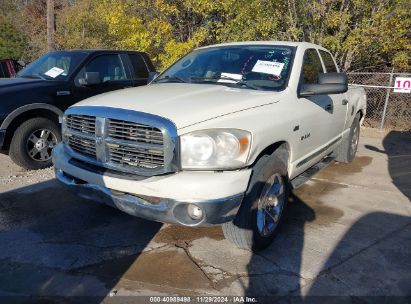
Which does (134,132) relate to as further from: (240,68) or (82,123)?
(240,68)

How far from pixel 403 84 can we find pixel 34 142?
8.45 metres

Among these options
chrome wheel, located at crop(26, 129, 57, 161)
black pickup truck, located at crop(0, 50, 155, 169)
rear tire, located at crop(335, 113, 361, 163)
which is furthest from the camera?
rear tire, located at crop(335, 113, 361, 163)

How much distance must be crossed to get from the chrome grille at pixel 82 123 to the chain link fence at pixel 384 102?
8.74m

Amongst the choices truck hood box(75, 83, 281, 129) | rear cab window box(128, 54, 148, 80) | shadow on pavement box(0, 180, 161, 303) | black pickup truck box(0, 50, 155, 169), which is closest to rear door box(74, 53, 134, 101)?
black pickup truck box(0, 50, 155, 169)

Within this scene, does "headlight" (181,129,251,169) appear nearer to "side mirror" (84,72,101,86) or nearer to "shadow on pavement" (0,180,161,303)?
"shadow on pavement" (0,180,161,303)

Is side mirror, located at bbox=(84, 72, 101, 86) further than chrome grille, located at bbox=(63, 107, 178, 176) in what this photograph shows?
Yes

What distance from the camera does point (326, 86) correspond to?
394 centimetres

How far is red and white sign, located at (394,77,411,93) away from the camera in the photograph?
9.47 m

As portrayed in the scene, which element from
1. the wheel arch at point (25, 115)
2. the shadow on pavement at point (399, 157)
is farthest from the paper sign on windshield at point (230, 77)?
the shadow on pavement at point (399, 157)

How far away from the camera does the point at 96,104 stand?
3.42 m

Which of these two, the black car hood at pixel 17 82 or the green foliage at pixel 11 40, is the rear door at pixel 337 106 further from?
the green foliage at pixel 11 40

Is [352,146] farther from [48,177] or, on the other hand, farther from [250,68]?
[48,177]

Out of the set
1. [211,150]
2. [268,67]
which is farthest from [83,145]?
[268,67]

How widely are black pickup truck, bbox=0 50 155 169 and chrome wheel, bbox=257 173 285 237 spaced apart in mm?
3760
